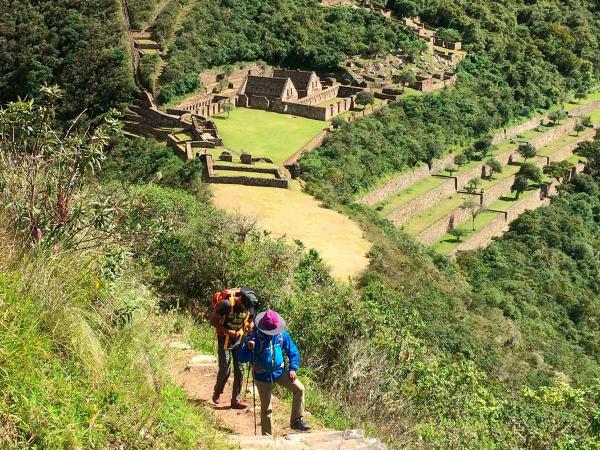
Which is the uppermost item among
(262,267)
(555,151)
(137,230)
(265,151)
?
(137,230)

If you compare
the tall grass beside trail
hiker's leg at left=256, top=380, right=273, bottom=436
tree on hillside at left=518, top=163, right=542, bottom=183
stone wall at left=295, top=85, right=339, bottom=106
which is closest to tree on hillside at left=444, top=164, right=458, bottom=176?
tree on hillside at left=518, top=163, right=542, bottom=183

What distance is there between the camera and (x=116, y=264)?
18.2ft

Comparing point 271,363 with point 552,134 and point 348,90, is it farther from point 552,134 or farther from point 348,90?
point 552,134

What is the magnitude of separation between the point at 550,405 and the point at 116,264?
23.4 ft

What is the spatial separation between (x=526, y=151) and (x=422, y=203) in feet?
36.0

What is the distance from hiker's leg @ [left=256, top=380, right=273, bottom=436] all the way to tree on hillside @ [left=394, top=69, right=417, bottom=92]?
38.4m

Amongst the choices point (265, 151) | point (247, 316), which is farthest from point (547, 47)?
point (247, 316)

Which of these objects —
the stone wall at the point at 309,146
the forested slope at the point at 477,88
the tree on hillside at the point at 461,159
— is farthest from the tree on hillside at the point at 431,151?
the stone wall at the point at 309,146

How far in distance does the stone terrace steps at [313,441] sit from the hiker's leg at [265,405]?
296mm

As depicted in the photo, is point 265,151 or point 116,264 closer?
point 116,264

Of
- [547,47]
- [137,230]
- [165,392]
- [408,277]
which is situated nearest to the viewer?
[165,392]

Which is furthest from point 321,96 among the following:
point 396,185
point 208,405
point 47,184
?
point 47,184

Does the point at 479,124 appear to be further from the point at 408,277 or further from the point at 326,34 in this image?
the point at 408,277

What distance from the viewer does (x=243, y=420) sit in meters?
6.21
